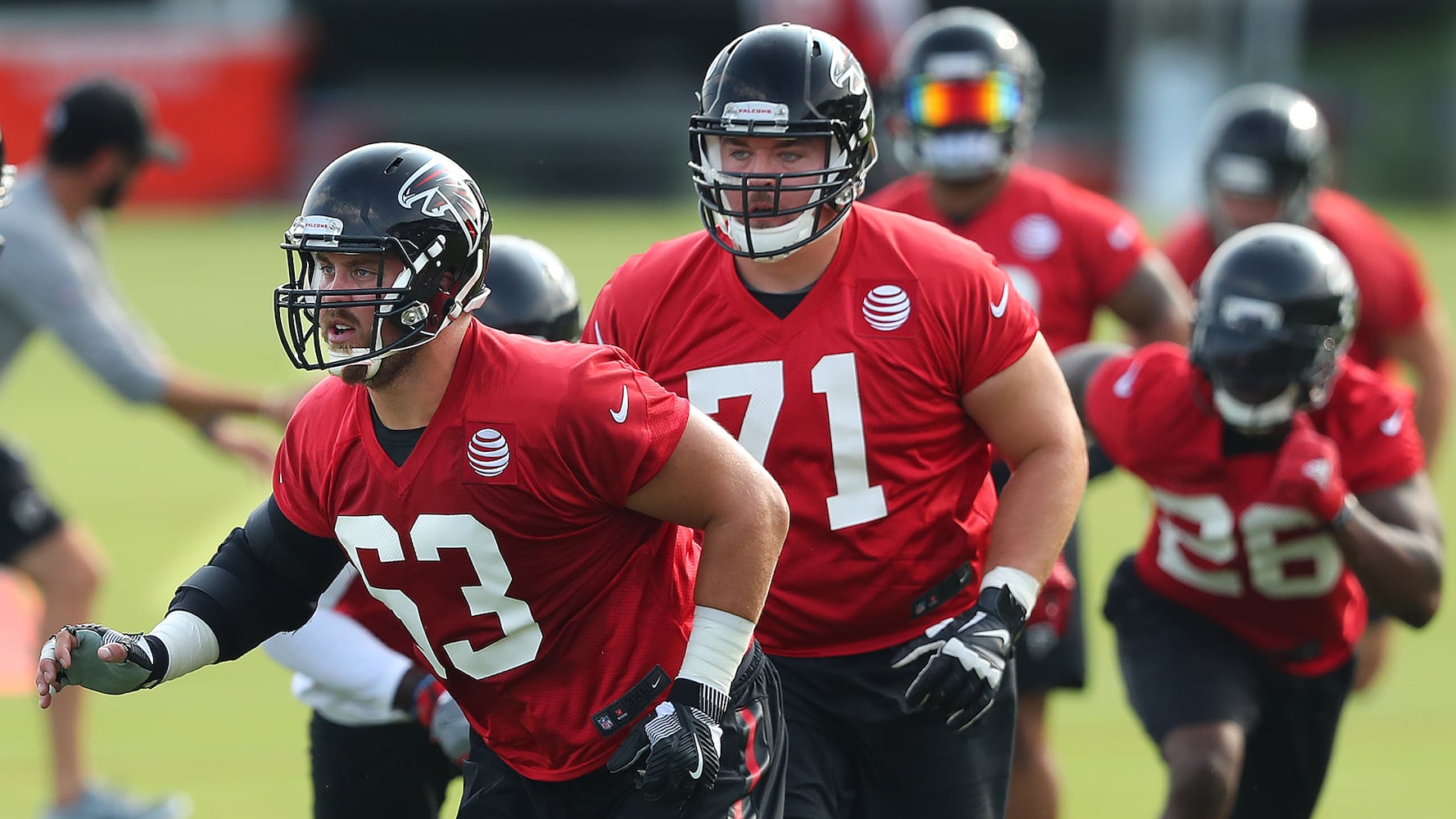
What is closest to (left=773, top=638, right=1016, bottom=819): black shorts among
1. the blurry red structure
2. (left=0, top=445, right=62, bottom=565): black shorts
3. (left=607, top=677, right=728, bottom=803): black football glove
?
(left=607, top=677, right=728, bottom=803): black football glove

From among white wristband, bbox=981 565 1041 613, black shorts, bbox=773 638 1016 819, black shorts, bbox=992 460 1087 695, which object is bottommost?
black shorts, bbox=992 460 1087 695

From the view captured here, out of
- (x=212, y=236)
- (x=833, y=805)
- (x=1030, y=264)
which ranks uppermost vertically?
(x=1030, y=264)

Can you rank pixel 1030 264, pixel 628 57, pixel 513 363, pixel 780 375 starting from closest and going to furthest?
pixel 513 363
pixel 780 375
pixel 1030 264
pixel 628 57

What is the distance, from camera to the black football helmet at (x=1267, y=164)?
6.85 metres

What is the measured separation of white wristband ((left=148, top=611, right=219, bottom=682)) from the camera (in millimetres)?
3734

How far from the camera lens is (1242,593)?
5074 mm

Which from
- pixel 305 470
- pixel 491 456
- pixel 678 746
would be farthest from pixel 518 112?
pixel 678 746

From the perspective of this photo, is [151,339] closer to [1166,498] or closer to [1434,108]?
[1166,498]

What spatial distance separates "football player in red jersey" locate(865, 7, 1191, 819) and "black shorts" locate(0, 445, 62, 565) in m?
2.99

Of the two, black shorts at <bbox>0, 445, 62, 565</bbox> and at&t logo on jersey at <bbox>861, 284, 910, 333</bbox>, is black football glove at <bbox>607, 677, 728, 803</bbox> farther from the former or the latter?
black shorts at <bbox>0, 445, 62, 565</bbox>

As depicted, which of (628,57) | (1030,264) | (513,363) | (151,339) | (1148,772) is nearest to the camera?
(513,363)

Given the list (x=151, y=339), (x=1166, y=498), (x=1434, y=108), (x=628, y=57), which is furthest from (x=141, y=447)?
(x=1434, y=108)

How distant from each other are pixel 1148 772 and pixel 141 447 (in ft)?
26.2

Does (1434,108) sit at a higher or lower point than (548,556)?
lower
